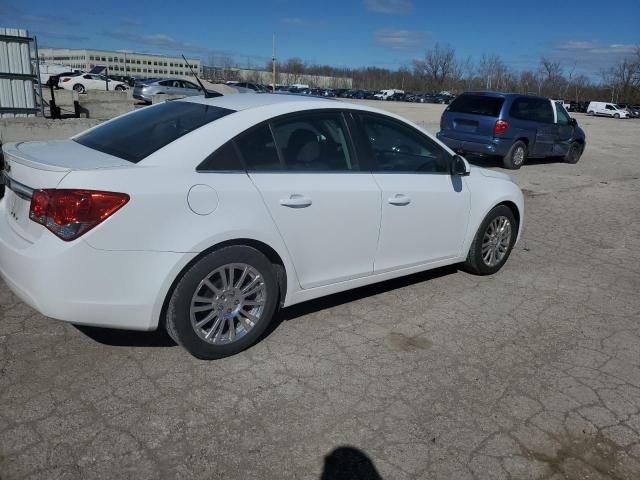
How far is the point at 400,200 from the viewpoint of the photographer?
3.96 m

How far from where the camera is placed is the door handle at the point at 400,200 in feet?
12.8

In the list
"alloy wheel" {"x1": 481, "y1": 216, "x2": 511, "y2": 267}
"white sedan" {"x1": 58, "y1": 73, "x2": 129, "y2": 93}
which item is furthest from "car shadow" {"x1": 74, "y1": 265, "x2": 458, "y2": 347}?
"white sedan" {"x1": 58, "y1": 73, "x2": 129, "y2": 93}

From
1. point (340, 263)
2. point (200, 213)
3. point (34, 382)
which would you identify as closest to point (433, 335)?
point (340, 263)

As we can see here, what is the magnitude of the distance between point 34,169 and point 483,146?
10640 millimetres

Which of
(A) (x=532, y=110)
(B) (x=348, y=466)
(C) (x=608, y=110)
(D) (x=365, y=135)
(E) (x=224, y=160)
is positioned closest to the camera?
(B) (x=348, y=466)

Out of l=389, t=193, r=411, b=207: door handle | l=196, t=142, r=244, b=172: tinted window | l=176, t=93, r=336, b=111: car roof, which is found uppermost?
l=176, t=93, r=336, b=111: car roof

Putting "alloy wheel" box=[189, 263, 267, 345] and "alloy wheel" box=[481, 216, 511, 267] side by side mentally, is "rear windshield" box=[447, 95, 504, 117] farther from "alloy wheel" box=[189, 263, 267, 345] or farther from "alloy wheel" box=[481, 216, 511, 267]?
"alloy wheel" box=[189, 263, 267, 345]

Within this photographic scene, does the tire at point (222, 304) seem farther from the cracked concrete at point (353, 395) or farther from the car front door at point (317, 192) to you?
the car front door at point (317, 192)

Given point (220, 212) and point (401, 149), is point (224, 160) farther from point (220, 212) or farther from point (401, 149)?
point (401, 149)

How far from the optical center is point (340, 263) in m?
3.77

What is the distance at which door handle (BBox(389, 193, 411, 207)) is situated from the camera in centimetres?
392

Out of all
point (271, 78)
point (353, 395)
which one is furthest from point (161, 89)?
point (271, 78)

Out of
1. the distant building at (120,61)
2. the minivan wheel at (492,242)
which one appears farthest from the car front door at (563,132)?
the distant building at (120,61)

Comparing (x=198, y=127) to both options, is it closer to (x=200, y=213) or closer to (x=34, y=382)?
(x=200, y=213)
